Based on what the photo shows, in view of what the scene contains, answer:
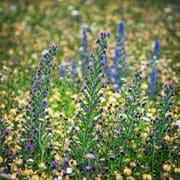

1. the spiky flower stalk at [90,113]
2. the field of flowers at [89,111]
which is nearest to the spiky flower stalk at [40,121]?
the field of flowers at [89,111]

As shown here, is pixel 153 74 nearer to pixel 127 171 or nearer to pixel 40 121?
pixel 40 121

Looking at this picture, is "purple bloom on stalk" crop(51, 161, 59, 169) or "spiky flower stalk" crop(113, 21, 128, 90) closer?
"purple bloom on stalk" crop(51, 161, 59, 169)

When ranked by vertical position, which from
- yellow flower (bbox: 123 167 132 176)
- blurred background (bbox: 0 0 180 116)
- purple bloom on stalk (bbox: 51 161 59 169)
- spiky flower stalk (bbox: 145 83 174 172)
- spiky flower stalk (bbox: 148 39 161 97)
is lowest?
yellow flower (bbox: 123 167 132 176)

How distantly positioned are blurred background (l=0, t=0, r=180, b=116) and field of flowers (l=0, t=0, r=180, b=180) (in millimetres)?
41

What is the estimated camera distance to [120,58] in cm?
966

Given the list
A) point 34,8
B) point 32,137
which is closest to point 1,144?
point 32,137

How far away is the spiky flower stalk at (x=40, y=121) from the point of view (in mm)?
6871

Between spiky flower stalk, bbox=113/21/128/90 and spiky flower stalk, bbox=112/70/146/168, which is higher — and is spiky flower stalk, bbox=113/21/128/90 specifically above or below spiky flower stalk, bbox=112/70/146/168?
above

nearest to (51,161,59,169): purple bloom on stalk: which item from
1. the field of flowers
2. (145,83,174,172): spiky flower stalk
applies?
the field of flowers

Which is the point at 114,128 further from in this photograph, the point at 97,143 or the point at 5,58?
the point at 5,58

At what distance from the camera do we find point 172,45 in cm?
1284

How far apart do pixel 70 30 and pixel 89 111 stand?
7.50 meters

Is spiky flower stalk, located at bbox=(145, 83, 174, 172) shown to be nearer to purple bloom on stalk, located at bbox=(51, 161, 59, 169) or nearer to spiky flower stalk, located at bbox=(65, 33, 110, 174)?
spiky flower stalk, located at bbox=(65, 33, 110, 174)

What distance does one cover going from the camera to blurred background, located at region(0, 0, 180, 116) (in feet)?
33.9
